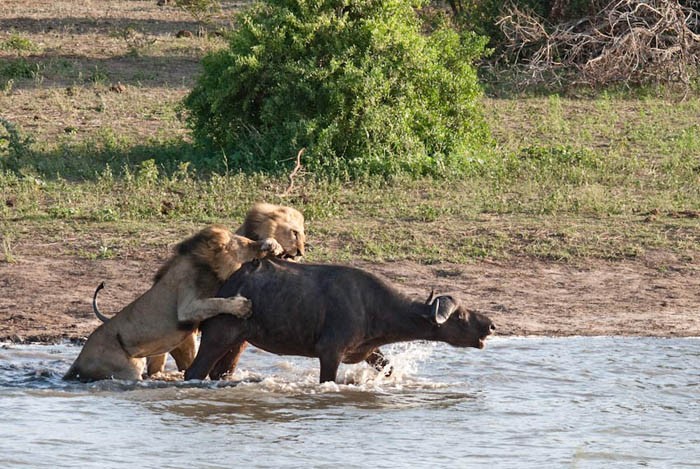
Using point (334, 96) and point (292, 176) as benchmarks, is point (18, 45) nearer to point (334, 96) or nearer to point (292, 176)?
point (334, 96)

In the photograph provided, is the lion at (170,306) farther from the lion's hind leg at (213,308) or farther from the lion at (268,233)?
the lion at (268,233)

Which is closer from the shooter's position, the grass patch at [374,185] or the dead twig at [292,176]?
the grass patch at [374,185]

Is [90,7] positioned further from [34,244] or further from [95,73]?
[34,244]

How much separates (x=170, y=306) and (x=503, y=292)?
328 centimetres

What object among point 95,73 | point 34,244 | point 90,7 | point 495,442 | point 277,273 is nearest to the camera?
point 495,442

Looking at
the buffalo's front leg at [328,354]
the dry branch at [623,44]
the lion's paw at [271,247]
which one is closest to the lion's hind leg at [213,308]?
the lion's paw at [271,247]

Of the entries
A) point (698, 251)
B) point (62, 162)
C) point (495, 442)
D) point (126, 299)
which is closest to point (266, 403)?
point (495, 442)

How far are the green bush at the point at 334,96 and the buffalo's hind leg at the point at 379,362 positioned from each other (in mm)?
4580

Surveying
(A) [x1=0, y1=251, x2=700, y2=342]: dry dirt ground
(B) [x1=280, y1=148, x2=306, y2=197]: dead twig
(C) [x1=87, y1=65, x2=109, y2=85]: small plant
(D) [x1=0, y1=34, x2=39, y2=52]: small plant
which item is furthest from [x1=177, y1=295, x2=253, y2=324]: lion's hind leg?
(D) [x1=0, y1=34, x2=39, y2=52]: small plant

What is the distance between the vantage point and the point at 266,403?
807 centimetres

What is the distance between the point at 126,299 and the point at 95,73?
8007 millimetres

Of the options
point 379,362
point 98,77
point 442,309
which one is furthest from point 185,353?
point 98,77

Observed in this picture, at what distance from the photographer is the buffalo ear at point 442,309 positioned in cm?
781

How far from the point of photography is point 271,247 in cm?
791
